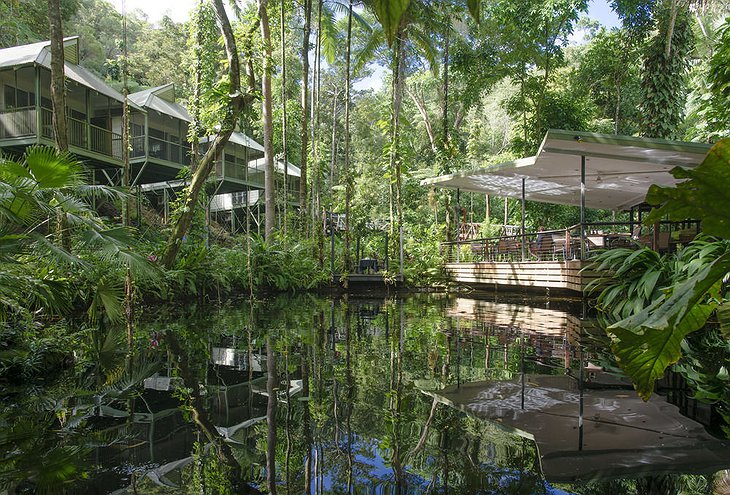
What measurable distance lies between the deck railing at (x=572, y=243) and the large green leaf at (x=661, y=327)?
9.13 metres

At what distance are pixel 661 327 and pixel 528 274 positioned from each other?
12655mm

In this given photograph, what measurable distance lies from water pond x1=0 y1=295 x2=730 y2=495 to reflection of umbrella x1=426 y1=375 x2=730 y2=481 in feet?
0.04

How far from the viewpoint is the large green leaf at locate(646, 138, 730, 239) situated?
4.00 ft

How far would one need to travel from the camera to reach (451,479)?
2.04 m

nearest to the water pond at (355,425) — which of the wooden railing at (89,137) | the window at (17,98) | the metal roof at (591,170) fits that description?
the metal roof at (591,170)

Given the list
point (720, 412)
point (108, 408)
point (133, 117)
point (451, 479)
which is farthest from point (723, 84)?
point (133, 117)

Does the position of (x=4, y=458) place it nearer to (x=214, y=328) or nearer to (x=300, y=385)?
(x=300, y=385)

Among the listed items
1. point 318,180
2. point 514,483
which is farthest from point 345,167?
point 514,483

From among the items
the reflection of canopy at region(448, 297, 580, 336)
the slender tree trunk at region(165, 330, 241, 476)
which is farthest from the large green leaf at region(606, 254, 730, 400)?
the reflection of canopy at region(448, 297, 580, 336)

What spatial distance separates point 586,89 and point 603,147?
55.2 ft

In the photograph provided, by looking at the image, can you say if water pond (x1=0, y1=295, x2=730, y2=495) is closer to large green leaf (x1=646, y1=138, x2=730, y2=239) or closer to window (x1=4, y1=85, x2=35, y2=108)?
large green leaf (x1=646, y1=138, x2=730, y2=239)

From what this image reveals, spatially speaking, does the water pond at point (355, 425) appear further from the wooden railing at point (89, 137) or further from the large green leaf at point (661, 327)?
the wooden railing at point (89, 137)

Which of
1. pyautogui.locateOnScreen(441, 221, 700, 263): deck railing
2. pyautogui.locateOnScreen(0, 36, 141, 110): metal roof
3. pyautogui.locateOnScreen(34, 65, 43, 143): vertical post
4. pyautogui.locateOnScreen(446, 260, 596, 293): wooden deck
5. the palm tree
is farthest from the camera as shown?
pyautogui.locateOnScreen(0, 36, 141, 110): metal roof

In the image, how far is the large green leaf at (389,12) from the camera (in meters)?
0.65
